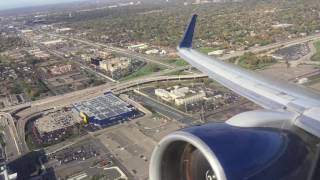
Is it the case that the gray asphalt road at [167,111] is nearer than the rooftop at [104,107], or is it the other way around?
the gray asphalt road at [167,111]

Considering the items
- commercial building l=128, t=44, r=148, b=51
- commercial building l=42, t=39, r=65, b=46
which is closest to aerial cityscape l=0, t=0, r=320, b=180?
commercial building l=128, t=44, r=148, b=51

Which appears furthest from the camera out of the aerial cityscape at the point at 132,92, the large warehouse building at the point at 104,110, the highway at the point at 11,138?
the large warehouse building at the point at 104,110

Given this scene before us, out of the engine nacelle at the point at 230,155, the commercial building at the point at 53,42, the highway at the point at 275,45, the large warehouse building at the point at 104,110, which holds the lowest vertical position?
the commercial building at the point at 53,42

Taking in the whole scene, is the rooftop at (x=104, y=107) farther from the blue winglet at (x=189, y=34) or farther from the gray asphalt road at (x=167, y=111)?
the blue winglet at (x=189, y=34)

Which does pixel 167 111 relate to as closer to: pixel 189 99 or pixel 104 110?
pixel 189 99

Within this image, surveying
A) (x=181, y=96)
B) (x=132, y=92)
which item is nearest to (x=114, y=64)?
(x=132, y=92)

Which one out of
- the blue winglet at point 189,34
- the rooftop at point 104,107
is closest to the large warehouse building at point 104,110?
the rooftop at point 104,107

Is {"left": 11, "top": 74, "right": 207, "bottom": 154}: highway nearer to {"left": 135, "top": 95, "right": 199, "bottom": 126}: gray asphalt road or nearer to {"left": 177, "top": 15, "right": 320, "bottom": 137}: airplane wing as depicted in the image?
{"left": 135, "top": 95, "right": 199, "bottom": 126}: gray asphalt road
